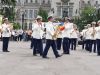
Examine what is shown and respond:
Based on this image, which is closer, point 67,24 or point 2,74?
point 2,74

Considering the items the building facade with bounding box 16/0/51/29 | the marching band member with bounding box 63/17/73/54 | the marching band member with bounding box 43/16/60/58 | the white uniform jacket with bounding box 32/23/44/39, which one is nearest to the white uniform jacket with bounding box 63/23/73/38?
the marching band member with bounding box 63/17/73/54

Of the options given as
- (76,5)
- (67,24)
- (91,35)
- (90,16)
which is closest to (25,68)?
(67,24)

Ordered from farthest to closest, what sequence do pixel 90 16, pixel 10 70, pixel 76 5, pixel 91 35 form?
pixel 76 5
pixel 90 16
pixel 91 35
pixel 10 70

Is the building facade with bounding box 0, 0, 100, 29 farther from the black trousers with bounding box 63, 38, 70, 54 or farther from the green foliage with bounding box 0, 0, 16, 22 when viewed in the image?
the black trousers with bounding box 63, 38, 70, 54

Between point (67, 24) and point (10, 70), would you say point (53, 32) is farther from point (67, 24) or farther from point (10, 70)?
point (10, 70)

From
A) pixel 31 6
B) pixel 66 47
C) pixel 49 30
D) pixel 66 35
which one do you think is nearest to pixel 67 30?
pixel 66 35

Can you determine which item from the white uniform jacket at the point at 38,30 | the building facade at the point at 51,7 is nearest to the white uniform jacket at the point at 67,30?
the white uniform jacket at the point at 38,30

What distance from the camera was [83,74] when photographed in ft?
54.9

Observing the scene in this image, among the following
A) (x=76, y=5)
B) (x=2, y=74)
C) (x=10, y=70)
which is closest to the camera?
(x=2, y=74)

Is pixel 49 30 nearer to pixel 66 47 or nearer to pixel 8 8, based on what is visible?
pixel 66 47

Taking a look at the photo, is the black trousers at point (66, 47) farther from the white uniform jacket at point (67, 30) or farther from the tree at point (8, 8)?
the tree at point (8, 8)

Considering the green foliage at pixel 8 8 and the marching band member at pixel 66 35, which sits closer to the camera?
the marching band member at pixel 66 35

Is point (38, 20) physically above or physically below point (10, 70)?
above

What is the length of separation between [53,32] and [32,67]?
5.37 metres
